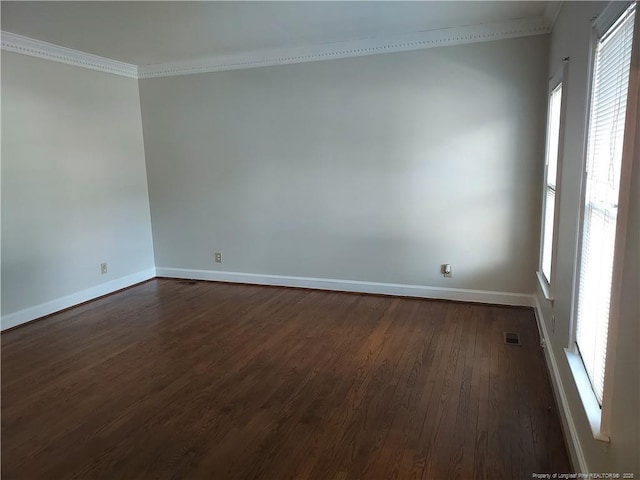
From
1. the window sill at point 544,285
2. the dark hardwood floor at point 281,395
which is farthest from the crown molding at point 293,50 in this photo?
the dark hardwood floor at point 281,395

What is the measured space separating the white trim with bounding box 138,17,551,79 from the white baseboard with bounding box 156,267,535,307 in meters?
2.28

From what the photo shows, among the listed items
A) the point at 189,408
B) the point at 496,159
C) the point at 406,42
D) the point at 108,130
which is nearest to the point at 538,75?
the point at 496,159

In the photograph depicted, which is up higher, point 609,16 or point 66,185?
point 609,16

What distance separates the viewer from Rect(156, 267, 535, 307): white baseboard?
4.09 metres

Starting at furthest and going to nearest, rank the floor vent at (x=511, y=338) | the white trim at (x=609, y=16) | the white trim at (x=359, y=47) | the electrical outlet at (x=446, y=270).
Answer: the electrical outlet at (x=446, y=270), the white trim at (x=359, y=47), the floor vent at (x=511, y=338), the white trim at (x=609, y=16)

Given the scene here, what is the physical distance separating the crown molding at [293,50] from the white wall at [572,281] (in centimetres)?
44

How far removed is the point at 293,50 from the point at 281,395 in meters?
3.34

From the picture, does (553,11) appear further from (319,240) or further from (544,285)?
(319,240)

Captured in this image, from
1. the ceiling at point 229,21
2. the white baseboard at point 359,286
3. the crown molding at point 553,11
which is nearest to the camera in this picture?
the crown molding at point 553,11

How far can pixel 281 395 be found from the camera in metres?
2.63

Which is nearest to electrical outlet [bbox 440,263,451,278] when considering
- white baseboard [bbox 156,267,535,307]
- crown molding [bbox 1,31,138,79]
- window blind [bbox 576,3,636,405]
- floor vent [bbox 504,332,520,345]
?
white baseboard [bbox 156,267,535,307]

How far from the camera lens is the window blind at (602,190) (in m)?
1.47

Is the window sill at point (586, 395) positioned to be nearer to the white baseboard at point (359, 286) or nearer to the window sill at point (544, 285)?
the window sill at point (544, 285)

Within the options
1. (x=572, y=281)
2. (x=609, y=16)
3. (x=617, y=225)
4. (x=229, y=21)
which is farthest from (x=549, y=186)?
(x=229, y=21)
